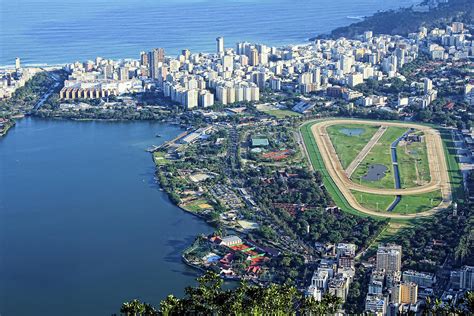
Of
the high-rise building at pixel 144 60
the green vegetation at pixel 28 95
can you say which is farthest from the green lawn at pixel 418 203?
the high-rise building at pixel 144 60

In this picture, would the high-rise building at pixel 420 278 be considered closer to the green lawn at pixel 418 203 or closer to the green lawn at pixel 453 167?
the green lawn at pixel 418 203

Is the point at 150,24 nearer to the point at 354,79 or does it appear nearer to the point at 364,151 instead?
the point at 354,79

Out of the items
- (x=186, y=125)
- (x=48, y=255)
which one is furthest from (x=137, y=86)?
(x=48, y=255)

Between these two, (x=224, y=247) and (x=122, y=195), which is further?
(x=122, y=195)

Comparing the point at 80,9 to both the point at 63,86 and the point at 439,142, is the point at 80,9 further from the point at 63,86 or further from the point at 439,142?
the point at 439,142

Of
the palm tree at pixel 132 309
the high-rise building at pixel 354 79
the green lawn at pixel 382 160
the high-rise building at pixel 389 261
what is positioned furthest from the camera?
the high-rise building at pixel 354 79

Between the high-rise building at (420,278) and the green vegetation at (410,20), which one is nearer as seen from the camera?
the high-rise building at (420,278)
